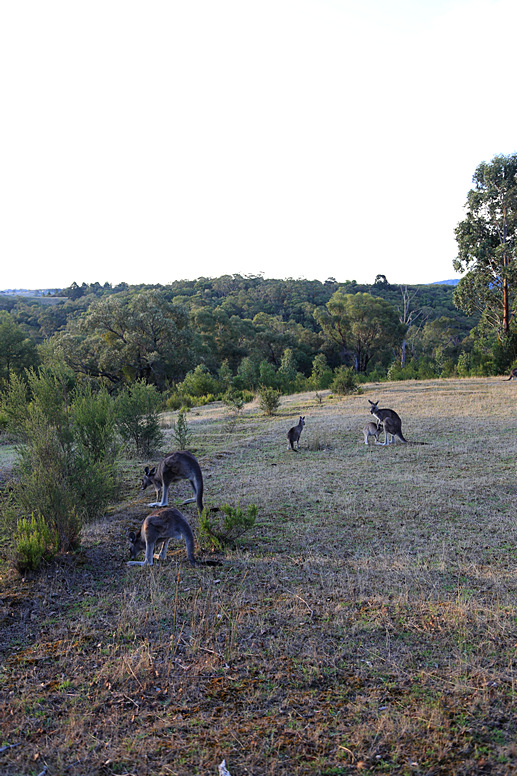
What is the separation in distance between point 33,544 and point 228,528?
223 centimetres

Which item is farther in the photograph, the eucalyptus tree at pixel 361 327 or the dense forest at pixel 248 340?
the eucalyptus tree at pixel 361 327

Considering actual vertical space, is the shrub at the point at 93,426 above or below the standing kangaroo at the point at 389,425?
above

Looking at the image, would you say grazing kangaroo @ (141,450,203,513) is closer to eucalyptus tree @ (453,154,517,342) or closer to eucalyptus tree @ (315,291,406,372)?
eucalyptus tree @ (453,154,517,342)

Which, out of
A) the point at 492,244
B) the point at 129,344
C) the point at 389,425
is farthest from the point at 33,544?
the point at 129,344

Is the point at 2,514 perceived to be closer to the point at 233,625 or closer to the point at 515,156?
the point at 233,625

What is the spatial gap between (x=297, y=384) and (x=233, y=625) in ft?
84.1

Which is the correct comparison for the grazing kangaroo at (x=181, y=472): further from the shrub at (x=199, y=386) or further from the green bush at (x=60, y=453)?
the shrub at (x=199, y=386)

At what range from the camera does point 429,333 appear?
54531 mm

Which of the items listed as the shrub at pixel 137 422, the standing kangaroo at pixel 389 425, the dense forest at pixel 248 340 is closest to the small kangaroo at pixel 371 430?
the standing kangaroo at pixel 389 425

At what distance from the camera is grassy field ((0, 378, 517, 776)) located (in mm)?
2666

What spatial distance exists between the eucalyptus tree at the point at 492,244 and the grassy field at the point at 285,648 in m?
22.4

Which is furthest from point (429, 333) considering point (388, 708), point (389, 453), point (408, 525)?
point (388, 708)

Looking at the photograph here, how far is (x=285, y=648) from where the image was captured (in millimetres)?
3688

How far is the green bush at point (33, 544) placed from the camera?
5.22 meters
